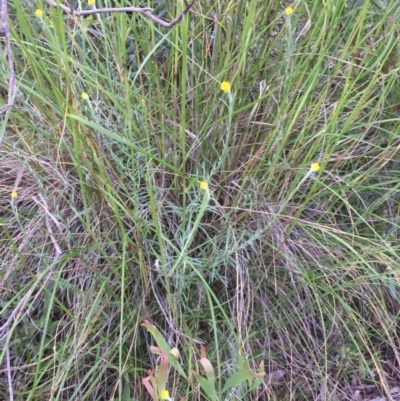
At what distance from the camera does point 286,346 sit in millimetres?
1244

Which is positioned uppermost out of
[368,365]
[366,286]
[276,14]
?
[276,14]

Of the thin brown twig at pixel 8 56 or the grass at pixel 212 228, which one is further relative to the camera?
the grass at pixel 212 228

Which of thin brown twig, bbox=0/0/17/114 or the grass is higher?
A: thin brown twig, bbox=0/0/17/114

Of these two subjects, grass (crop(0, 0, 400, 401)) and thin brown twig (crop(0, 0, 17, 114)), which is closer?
thin brown twig (crop(0, 0, 17, 114))

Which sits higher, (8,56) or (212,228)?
(8,56)

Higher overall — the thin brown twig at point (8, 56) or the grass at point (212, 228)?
the thin brown twig at point (8, 56)

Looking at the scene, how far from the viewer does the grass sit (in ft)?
3.76

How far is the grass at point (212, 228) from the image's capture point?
115cm

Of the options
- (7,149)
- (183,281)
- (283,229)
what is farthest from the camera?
(7,149)

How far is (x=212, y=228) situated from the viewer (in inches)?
49.0

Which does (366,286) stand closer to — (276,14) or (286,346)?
(286,346)

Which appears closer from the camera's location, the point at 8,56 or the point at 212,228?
the point at 8,56

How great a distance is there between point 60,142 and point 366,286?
2.32ft

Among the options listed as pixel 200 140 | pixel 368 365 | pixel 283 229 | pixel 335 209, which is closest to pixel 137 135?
pixel 200 140
